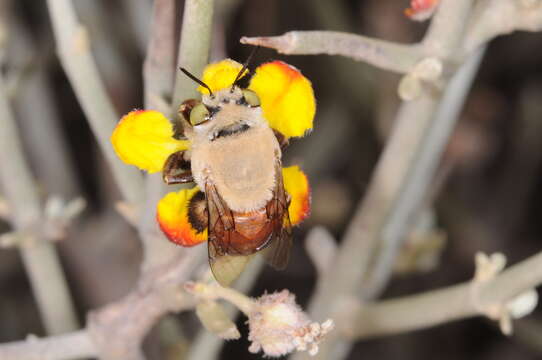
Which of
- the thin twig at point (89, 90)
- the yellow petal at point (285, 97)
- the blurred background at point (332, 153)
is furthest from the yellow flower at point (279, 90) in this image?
the blurred background at point (332, 153)

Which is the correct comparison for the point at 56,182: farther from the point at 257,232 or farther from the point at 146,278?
the point at 257,232

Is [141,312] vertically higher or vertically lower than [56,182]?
lower

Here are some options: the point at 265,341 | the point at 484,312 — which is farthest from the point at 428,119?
the point at 265,341

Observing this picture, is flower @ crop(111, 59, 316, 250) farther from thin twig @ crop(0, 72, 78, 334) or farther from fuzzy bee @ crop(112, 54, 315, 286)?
thin twig @ crop(0, 72, 78, 334)

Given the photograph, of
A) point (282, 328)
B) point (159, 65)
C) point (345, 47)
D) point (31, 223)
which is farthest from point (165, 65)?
point (31, 223)

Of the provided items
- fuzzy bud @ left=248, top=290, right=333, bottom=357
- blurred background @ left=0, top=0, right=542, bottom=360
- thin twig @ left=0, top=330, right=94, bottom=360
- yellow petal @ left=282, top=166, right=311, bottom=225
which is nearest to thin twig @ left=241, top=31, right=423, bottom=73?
yellow petal @ left=282, top=166, right=311, bottom=225

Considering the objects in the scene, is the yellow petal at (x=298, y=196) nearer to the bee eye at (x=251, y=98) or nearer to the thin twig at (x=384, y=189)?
the bee eye at (x=251, y=98)
